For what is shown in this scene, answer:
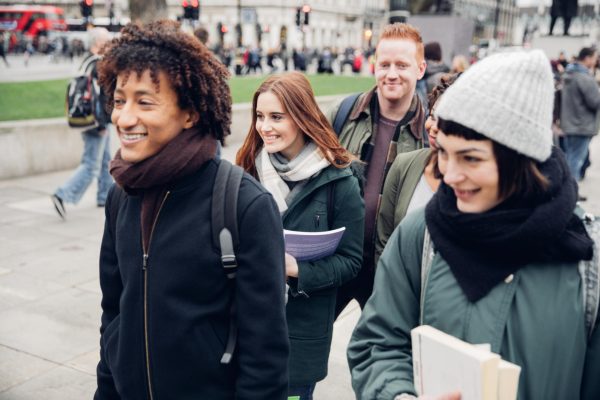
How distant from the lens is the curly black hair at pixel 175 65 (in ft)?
6.40

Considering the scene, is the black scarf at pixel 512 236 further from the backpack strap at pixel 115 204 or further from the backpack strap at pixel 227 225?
the backpack strap at pixel 115 204

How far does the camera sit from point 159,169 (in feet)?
6.38

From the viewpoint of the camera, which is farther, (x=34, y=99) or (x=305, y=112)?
(x=34, y=99)

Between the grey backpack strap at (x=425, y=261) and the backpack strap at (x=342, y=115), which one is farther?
the backpack strap at (x=342, y=115)

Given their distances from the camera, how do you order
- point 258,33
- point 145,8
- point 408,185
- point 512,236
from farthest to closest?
point 258,33 < point 145,8 < point 408,185 < point 512,236

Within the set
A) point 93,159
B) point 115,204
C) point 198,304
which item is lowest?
point 93,159

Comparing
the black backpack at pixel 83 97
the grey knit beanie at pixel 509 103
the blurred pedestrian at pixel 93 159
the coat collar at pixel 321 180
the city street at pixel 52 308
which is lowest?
the city street at pixel 52 308

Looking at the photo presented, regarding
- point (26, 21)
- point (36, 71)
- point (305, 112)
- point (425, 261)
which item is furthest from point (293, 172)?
point (26, 21)

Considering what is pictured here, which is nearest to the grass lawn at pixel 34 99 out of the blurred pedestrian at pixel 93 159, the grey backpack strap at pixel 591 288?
the blurred pedestrian at pixel 93 159

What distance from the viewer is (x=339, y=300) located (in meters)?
3.42

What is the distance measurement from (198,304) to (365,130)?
6.14ft

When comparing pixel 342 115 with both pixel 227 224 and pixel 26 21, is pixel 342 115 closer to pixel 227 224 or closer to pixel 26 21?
pixel 227 224

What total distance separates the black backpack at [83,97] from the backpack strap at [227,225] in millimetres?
6274

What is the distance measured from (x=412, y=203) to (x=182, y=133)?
51.6 inches
